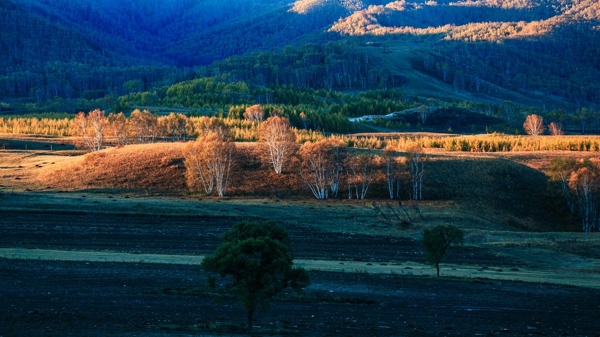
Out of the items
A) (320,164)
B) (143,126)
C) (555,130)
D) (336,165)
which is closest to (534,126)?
(555,130)

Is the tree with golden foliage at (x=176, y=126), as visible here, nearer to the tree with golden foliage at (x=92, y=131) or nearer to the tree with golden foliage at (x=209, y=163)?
the tree with golden foliage at (x=92, y=131)

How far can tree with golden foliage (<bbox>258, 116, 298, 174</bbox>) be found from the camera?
95.4 metres

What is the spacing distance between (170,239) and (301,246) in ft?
36.1

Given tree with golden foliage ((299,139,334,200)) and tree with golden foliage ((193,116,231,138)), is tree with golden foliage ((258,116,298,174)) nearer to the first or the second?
tree with golden foliage ((299,139,334,200))

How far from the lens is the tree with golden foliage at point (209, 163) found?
89188mm

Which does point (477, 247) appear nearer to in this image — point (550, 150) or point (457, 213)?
point (457, 213)

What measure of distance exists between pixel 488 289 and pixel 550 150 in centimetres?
8180

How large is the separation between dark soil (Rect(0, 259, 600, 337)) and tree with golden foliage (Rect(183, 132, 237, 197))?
41682 mm

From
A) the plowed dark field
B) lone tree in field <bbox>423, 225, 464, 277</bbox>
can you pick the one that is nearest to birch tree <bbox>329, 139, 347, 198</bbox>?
the plowed dark field

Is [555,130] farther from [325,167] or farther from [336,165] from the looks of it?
[325,167]

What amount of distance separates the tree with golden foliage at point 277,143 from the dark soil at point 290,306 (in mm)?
48493

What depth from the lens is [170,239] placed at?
62.2 meters

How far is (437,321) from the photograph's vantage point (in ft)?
112

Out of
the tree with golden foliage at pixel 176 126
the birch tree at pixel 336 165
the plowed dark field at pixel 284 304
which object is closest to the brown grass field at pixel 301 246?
the plowed dark field at pixel 284 304
